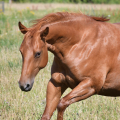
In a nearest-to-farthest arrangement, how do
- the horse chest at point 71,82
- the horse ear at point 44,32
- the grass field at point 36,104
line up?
the horse ear at point 44,32, the horse chest at point 71,82, the grass field at point 36,104

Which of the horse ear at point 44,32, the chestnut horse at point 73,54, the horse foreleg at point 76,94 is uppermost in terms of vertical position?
the horse ear at point 44,32

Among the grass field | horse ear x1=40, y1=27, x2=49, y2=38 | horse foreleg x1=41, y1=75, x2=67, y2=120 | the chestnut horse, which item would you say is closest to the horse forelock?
the chestnut horse

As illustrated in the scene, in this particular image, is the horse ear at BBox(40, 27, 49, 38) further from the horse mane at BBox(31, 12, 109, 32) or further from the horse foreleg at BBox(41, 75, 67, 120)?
the horse foreleg at BBox(41, 75, 67, 120)

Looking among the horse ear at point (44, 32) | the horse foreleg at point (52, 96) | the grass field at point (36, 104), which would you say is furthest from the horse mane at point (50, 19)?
the grass field at point (36, 104)

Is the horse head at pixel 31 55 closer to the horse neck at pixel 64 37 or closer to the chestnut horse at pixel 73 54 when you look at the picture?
the chestnut horse at pixel 73 54

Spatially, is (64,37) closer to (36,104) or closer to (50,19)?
(50,19)

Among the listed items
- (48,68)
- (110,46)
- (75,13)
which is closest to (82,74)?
(110,46)

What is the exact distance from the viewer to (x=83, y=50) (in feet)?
12.4

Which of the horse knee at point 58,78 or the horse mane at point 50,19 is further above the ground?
the horse mane at point 50,19

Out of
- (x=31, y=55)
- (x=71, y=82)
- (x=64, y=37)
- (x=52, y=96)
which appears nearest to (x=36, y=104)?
(x=52, y=96)

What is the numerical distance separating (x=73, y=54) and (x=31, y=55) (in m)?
0.66

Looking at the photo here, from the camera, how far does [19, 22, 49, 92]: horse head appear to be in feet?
11.0

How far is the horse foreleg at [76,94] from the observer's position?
3.61 meters

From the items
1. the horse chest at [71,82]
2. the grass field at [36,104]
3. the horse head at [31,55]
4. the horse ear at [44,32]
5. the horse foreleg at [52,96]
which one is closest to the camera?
the horse head at [31,55]
